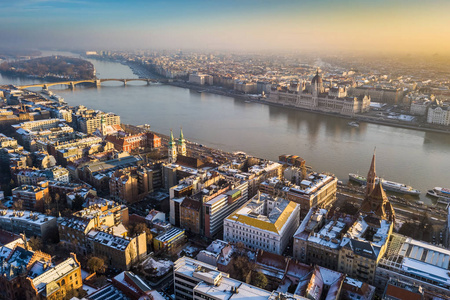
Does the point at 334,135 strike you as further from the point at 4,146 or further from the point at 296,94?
the point at 4,146

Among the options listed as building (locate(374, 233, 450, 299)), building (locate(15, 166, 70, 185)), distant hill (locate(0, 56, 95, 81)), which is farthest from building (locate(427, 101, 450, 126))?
distant hill (locate(0, 56, 95, 81))

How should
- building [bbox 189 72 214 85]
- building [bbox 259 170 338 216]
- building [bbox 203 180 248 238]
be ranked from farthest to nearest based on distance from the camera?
1. building [bbox 189 72 214 85]
2. building [bbox 259 170 338 216]
3. building [bbox 203 180 248 238]

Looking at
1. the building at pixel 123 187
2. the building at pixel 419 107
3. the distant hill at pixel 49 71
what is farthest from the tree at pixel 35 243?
the distant hill at pixel 49 71

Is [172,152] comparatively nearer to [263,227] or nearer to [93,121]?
[263,227]

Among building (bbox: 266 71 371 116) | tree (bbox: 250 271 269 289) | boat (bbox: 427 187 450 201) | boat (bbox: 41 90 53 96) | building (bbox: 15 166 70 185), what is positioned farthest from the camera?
boat (bbox: 41 90 53 96)

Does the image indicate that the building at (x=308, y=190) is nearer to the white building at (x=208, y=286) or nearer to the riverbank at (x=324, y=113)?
the white building at (x=208, y=286)

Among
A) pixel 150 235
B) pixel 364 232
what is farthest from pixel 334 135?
pixel 150 235

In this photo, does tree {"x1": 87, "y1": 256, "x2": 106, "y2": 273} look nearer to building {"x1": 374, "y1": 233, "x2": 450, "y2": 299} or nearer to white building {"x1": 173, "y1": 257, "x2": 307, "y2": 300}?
white building {"x1": 173, "y1": 257, "x2": 307, "y2": 300}
